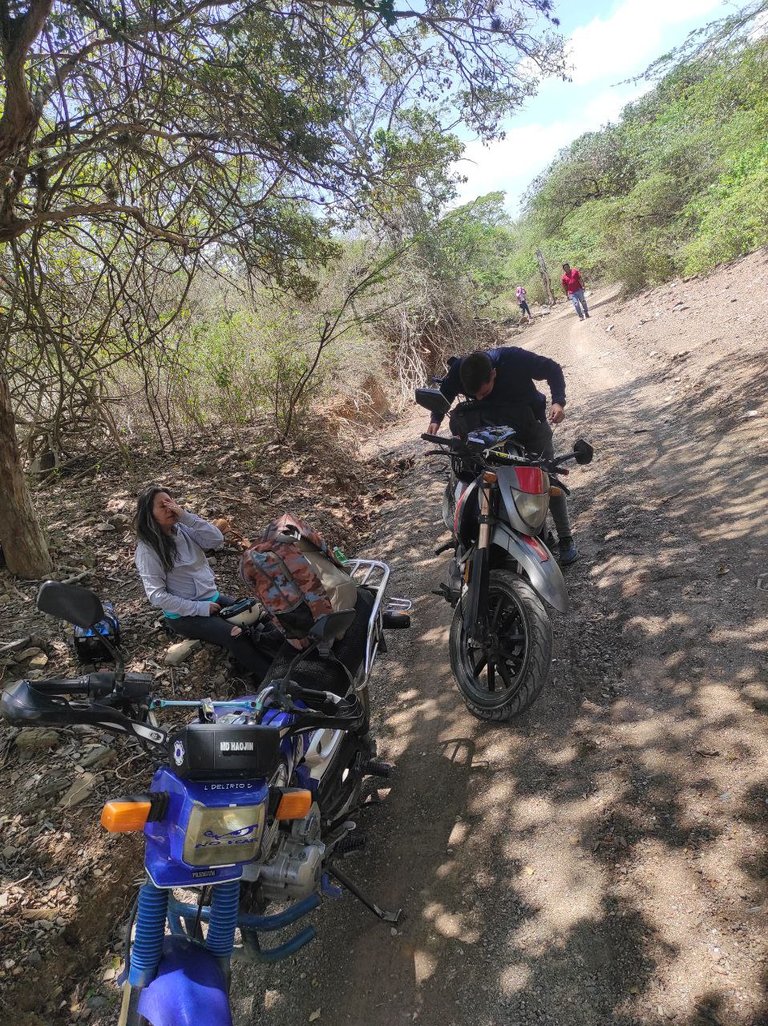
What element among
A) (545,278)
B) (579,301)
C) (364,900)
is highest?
Answer: (545,278)

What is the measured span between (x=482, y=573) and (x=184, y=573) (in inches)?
86.7

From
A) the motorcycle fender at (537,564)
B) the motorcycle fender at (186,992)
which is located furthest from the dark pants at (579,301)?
the motorcycle fender at (186,992)

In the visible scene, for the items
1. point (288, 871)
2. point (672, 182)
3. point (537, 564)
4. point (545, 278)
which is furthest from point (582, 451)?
point (545, 278)

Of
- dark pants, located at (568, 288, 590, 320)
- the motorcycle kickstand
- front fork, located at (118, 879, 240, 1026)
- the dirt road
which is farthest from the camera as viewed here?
dark pants, located at (568, 288, 590, 320)

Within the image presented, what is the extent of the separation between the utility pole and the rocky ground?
2947 centimetres

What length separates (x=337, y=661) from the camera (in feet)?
8.96

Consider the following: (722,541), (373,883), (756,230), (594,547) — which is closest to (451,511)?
(594,547)

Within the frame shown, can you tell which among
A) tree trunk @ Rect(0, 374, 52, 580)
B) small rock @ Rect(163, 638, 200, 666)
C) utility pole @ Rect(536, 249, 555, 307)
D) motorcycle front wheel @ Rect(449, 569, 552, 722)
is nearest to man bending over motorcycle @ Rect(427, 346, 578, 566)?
motorcycle front wheel @ Rect(449, 569, 552, 722)

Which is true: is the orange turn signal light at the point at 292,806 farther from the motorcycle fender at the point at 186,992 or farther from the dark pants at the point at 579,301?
the dark pants at the point at 579,301

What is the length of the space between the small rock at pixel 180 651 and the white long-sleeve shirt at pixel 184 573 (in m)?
0.22

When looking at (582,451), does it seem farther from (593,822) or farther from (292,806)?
(292,806)

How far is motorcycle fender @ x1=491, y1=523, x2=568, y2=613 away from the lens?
2852 mm

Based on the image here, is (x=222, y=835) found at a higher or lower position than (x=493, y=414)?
lower

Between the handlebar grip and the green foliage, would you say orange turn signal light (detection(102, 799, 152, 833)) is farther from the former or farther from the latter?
the green foliage
